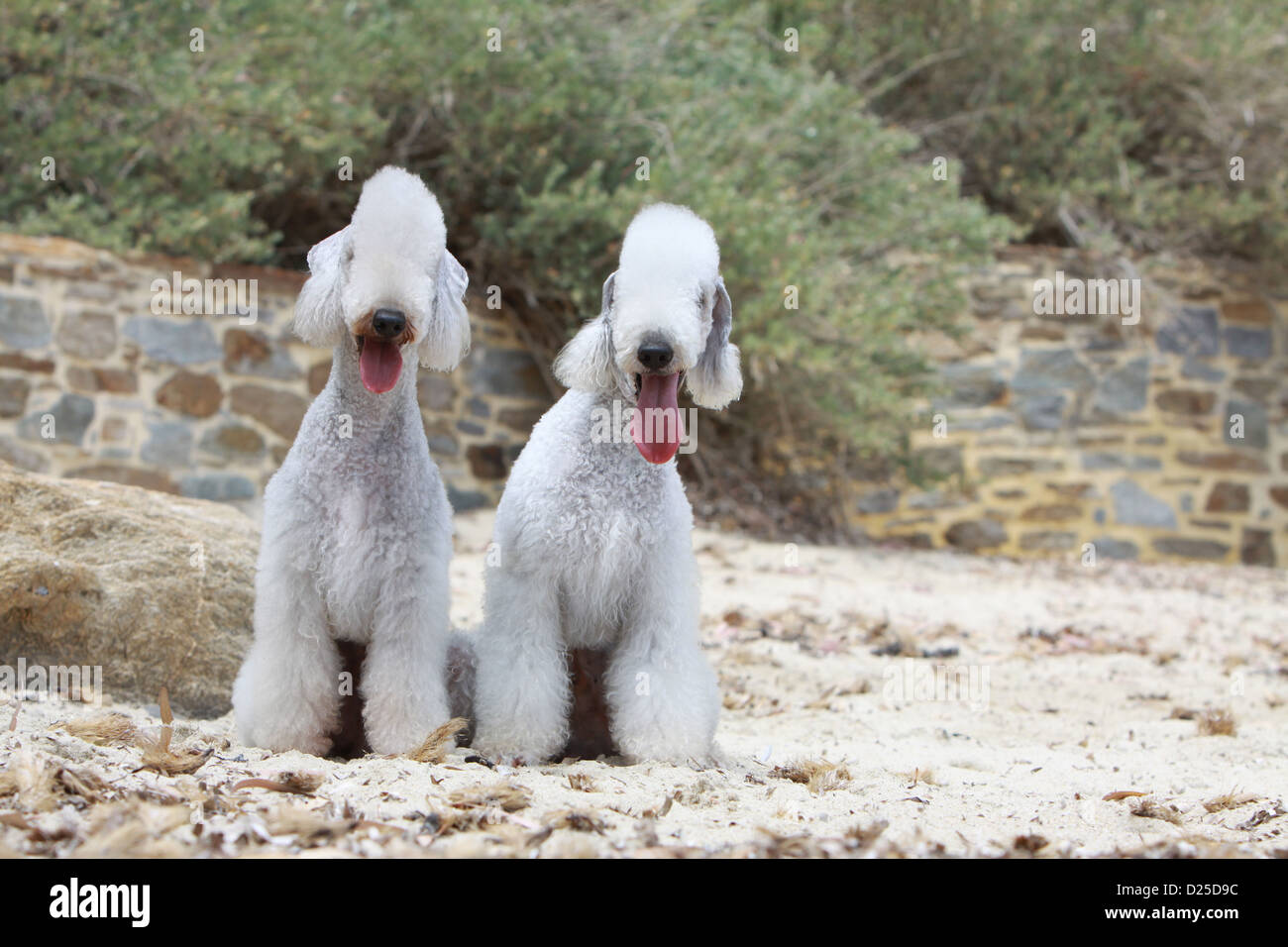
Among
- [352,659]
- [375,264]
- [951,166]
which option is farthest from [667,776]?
[951,166]

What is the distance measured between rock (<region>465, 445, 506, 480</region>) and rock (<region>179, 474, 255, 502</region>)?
1.48 metres

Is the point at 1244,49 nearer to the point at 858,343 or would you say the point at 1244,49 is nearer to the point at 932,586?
the point at 858,343

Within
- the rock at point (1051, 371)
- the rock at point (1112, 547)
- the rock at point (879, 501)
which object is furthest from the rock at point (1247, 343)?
the rock at point (879, 501)

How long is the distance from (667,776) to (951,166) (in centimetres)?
799

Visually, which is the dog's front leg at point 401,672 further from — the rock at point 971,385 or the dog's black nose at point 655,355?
the rock at point 971,385

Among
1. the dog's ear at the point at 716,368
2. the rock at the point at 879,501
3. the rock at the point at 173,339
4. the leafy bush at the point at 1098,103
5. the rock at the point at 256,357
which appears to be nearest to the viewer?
the dog's ear at the point at 716,368

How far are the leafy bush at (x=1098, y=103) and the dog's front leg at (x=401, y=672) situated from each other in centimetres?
820

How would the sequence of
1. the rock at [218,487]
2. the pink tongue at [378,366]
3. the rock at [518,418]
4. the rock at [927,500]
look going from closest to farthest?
1. the pink tongue at [378,366]
2. the rock at [218,487]
3. the rock at [518,418]
4. the rock at [927,500]

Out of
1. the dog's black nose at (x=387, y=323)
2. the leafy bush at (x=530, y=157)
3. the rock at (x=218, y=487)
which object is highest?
the leafy bush at (x=530, y=157)

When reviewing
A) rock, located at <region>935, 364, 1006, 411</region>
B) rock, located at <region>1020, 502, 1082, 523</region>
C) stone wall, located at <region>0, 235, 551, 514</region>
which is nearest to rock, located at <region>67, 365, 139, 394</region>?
stone wall, located at <region>0, 235, 551, 514</region>

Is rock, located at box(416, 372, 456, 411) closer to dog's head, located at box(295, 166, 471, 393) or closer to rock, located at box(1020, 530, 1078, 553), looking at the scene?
dog's head, located at box(295, 166, 471, 393)

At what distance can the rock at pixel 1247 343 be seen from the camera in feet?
34.8

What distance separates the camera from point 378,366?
327cm

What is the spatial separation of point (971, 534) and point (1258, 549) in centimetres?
264
